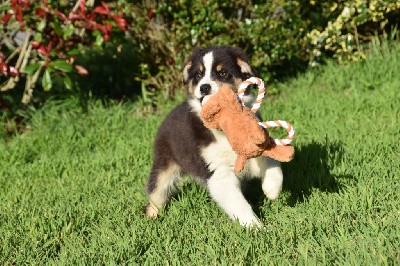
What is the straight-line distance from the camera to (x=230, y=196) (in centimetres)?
388

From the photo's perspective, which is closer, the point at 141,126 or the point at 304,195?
the point at 304,195

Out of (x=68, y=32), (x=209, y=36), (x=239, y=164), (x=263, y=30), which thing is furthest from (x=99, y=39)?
(x=239, y=164)

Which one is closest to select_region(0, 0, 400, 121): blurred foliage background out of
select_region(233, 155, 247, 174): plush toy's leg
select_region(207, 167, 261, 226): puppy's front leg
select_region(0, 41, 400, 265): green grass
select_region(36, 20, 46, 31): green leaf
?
select_region(36, 20, 46, 31): green leaf

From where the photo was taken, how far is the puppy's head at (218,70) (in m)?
4.19

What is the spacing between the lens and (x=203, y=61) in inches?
168

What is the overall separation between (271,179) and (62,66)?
318cm

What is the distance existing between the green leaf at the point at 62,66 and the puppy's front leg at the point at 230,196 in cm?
272

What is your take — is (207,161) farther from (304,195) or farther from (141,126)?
(141,126)

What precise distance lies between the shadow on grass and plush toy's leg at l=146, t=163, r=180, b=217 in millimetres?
564

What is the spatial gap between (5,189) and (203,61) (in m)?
2.11

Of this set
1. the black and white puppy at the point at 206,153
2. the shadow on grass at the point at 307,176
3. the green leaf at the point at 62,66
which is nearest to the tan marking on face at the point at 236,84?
the black and white puppy at the point at 206,153

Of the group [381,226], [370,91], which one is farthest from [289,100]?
[381,226]

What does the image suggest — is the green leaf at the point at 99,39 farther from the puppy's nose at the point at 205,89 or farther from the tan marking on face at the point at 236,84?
the puppy's nose at the point at 205,89

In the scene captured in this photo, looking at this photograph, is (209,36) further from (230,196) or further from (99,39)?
(230,196)
